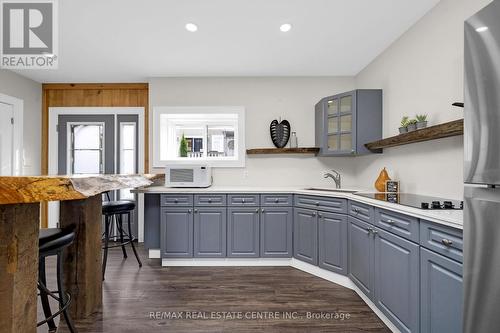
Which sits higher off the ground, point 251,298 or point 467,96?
point 467,96

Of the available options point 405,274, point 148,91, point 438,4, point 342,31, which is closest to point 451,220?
point 405,274

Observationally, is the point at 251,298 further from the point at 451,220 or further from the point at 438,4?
the point at 438,4

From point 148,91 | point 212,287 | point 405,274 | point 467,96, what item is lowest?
point 212,287

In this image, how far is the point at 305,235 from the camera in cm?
300

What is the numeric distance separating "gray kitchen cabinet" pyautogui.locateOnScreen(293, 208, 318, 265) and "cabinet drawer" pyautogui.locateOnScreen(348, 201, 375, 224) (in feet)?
1.56

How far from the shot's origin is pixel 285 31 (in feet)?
8.55

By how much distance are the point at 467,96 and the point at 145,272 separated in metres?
3.19

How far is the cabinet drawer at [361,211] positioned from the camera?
2162 mm

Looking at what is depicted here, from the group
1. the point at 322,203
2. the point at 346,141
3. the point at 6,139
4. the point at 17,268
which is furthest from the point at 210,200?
the point at 6,139

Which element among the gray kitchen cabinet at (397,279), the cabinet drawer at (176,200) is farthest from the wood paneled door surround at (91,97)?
the gray kitchen cabinet at (397,279)

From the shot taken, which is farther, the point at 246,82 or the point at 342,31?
the point at 246,82

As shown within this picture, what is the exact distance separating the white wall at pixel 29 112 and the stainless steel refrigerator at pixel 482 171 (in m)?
4.92

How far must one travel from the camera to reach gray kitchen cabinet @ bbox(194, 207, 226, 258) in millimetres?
3123

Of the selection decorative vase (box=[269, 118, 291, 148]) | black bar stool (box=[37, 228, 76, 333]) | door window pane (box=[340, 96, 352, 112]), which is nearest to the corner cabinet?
door window pane (box=[340, 96, 352, 112])
